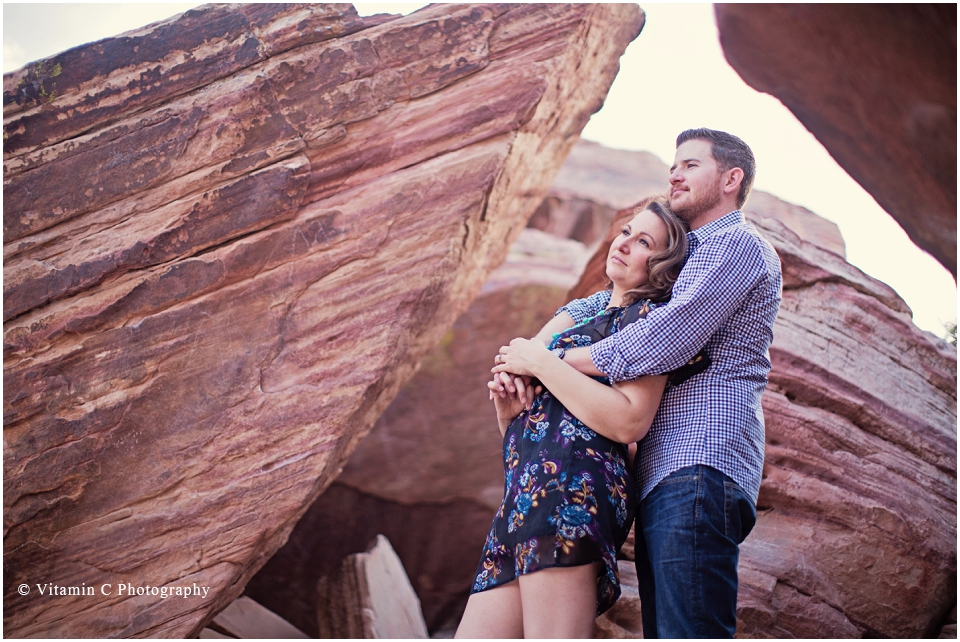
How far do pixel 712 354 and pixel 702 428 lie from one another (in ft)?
0.97

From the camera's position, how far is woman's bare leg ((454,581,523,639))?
2.58 meters

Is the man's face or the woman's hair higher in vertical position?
the man's face

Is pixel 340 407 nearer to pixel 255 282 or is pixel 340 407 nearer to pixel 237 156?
pixel 255 282

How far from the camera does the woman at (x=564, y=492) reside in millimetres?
2430

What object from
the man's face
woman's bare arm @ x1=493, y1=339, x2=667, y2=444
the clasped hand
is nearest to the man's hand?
the clasped hand

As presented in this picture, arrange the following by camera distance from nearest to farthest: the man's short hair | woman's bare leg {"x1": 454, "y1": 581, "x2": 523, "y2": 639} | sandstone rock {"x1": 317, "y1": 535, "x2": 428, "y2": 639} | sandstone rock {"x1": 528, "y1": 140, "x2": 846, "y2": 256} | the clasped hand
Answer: woman's bare leg {"x1": 454, "y1": 581, "x2": 523, "y2": 639} < the clasped hand < the man's short hair < sandstone rock {"x1": 317, "y1": 535, "x2": 428, "y2": 639} < sandstone rock {"x1": 528, "y1": 140, "x2": 846, "y2": 256}

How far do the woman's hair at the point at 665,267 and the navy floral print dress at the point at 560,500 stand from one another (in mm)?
73

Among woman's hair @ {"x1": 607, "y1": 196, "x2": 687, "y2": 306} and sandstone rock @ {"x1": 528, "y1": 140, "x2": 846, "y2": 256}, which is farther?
sandstone rock @ {"x1": 528, "y1": 140, "x2": 846, "y2": 256}

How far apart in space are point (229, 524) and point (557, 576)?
8.53 feet

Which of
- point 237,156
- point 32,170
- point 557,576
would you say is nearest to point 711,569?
point 557,576

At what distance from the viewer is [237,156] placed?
14.8 feet

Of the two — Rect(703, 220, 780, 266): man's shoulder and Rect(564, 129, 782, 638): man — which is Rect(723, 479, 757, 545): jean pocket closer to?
Rect(564, 129, 782, 638): man

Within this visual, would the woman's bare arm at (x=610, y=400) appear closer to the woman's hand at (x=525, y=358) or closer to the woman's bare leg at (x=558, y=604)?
the woman's hand at (x=525, y=358)

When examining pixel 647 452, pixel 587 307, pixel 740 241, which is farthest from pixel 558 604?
pixel 740 241
